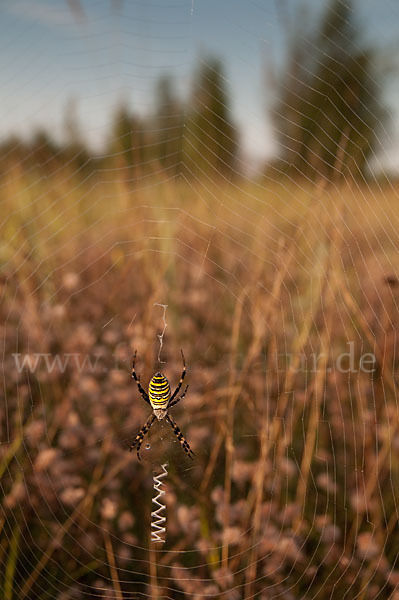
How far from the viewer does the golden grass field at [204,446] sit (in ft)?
6.34

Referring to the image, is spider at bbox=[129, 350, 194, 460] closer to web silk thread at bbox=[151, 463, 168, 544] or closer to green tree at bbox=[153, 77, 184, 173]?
web silk thread at bbox=[151, 463, 168, 544]

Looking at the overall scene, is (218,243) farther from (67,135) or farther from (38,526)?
(38,526)

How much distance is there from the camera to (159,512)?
221cm

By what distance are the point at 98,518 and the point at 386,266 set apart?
2699mm

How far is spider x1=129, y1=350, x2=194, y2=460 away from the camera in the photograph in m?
2.22

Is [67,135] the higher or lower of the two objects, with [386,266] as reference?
higher

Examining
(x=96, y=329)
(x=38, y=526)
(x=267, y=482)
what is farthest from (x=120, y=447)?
(x=96, y=329)

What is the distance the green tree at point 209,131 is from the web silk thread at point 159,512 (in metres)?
1.31

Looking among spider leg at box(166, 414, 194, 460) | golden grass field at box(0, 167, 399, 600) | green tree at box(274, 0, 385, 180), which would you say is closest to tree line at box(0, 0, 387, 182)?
green tree at box(274, 0, 385, 180)

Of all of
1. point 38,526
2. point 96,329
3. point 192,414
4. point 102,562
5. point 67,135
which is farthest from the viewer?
point 67,135

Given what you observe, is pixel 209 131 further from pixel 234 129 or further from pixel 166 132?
pixel 234 129

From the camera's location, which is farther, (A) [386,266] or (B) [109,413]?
(A) [386,266]

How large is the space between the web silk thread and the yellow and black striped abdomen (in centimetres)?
26

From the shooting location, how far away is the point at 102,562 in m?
2.00
